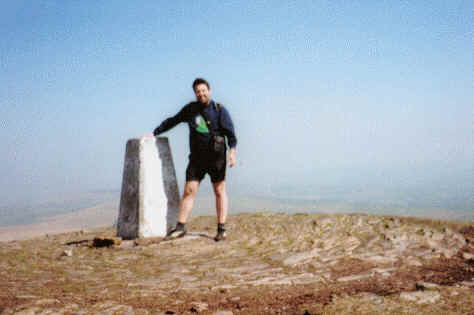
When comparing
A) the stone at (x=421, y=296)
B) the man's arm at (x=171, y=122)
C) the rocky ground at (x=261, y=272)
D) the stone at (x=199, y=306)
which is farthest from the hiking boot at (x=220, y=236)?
the stone at (x=421, y=296)

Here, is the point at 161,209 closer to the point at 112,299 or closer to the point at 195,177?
the point at 195,177

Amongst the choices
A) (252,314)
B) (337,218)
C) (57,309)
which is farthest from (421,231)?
(57,309)

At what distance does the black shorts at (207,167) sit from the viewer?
5.75 meters

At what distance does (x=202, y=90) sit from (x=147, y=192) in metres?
2.11

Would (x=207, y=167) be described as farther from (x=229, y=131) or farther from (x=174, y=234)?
(x=174, y=234)

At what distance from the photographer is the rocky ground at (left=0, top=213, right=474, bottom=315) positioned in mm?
2920

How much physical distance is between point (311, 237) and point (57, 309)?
4114 mm

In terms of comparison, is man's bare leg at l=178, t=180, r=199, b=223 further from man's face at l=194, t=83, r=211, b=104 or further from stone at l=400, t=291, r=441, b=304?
stone at l=400, t=291, r=441, b=304

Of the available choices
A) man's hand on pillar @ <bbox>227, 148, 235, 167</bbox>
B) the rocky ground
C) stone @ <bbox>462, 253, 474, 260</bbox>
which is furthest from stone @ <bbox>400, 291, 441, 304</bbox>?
man's hand on pillar @ <bbox>227, 148, 235, 167</bbox>

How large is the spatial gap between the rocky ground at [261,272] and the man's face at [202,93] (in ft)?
7.62

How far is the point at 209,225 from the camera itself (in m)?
7.91

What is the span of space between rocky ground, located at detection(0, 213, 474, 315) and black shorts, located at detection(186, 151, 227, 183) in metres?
1.06

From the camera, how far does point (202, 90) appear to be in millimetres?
5645

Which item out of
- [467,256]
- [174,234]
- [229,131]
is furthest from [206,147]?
[467,256]
